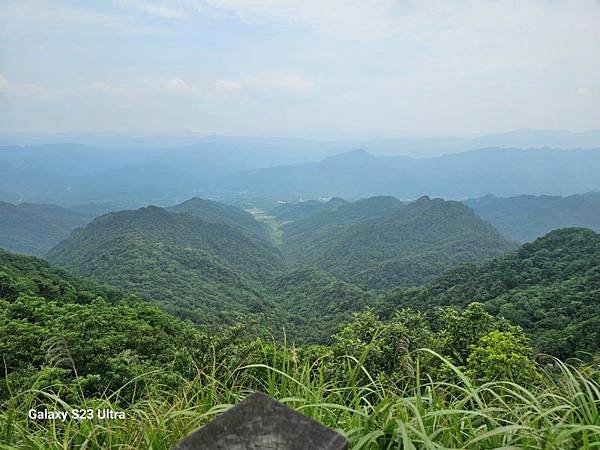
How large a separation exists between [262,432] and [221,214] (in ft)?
444

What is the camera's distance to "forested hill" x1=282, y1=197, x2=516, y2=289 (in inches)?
2594

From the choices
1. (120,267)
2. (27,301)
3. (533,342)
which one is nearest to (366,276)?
(120,267)

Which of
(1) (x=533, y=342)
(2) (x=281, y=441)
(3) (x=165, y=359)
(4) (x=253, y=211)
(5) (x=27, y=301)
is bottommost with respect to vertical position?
(4) (x=253, y=211)

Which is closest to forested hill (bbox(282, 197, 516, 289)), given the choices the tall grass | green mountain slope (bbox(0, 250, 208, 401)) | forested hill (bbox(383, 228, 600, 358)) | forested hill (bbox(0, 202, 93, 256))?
forested hill (bbox(383, 228, 600, 358))

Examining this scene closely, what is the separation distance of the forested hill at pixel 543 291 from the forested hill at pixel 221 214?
86.0 metres

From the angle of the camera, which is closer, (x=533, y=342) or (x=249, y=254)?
(x=533, y=342)

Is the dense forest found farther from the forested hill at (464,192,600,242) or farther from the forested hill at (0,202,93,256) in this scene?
the forested hill at (464,192,600,242)

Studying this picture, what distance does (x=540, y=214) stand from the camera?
14200 centimetres

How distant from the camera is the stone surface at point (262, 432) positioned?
1.05 m

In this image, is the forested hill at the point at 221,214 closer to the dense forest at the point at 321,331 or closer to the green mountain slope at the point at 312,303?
the dense forest at the point at 321,331

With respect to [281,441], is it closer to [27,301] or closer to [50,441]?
[50,441]

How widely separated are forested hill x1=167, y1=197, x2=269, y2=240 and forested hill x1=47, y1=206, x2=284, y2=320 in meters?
30.0

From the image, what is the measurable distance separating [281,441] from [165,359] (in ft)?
41.5

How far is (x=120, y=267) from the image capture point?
53062 millimetres
